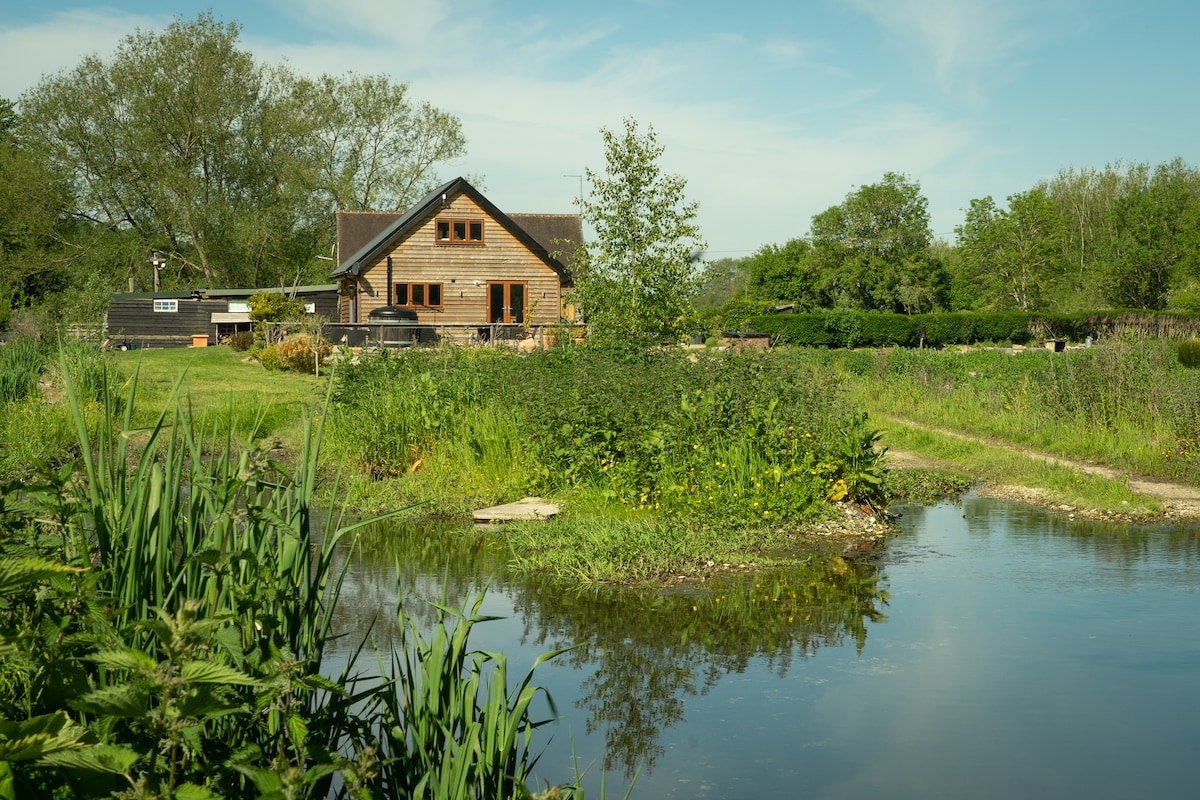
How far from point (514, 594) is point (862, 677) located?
2559 millimetres

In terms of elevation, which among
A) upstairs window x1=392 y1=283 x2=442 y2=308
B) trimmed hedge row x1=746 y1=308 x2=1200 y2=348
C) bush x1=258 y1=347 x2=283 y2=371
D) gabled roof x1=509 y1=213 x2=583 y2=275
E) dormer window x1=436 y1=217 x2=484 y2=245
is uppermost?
gabled roof x1=509 y1=213 x2=583 y2=275

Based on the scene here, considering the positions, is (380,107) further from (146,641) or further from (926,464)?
(146,641)

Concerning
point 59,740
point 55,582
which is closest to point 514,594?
point 55,582

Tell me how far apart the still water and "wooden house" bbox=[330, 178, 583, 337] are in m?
30.5

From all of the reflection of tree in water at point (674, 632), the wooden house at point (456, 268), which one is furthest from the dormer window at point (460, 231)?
the reflection of tree in water at point (674, 632)

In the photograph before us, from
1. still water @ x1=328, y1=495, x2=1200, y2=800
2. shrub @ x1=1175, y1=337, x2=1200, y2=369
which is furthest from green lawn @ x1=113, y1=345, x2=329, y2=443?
shrub @ x1=1175, y1=337, x2=1200, y2=369

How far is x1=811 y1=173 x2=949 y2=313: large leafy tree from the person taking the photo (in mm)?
70250

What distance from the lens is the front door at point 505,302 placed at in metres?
39.5

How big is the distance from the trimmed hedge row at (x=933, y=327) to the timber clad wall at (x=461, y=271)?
40.2 feet

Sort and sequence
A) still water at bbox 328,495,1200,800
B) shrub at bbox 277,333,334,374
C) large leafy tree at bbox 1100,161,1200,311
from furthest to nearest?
1. large leafy tree at bbox 1100,161,1200,311
2. shrub at bbox 277,333,334,374
3. still water at bbox 328,495,1200,800

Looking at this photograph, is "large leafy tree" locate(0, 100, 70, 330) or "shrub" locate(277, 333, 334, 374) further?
"large leafy tree" locate(0, 100, 70, 330)

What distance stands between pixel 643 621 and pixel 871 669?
1.47 m

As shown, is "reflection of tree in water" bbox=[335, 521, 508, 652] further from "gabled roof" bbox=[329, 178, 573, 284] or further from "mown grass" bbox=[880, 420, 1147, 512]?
"gabled roof" bbox=[329, 178, 573, 284]

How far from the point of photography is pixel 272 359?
26.8 m
